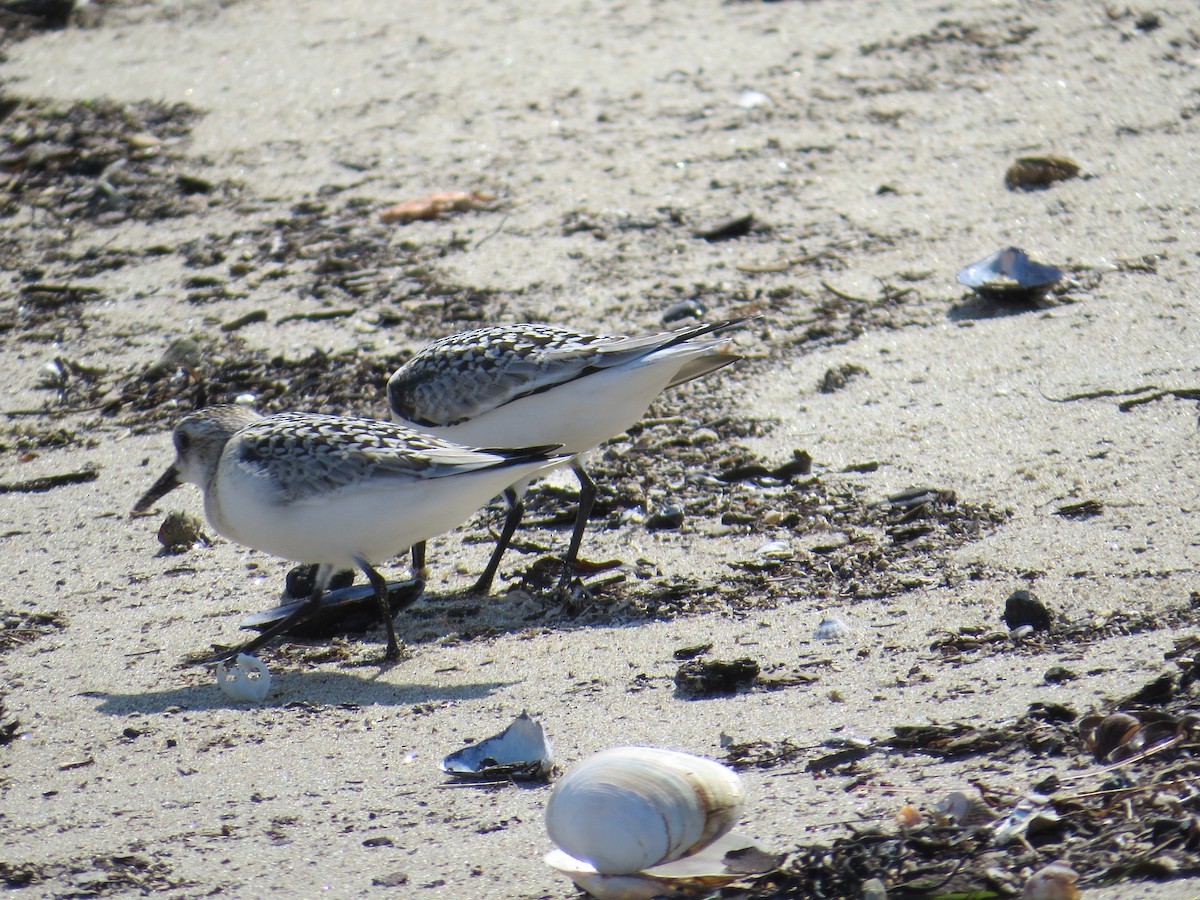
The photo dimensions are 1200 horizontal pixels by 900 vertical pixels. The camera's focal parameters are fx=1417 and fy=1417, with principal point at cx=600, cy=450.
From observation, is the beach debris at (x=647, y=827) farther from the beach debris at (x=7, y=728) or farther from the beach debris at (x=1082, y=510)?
the beach debris at (x=1082, y=510)

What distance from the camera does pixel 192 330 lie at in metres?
6.54

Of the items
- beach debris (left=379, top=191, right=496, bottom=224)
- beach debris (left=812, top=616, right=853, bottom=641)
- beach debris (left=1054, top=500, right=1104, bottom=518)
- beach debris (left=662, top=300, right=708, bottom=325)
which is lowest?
beach debris (left=812, top=616, right=853, bottom=641)

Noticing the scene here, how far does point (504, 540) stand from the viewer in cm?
498

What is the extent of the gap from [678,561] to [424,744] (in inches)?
53.2

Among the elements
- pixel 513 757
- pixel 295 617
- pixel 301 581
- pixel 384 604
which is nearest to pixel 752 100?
pixel 301 581

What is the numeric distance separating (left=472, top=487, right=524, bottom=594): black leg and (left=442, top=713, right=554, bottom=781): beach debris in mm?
1375

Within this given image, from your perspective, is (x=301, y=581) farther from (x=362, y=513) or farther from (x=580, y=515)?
(x=580, y=515)

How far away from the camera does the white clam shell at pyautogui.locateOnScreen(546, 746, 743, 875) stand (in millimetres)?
2723

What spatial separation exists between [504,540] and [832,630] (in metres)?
1.39

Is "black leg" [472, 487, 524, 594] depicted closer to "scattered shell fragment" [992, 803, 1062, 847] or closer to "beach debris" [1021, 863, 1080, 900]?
"scattered shell fragment" [992, 803, 1062, 847]

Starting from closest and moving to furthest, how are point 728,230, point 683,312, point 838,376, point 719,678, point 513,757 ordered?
point 513,757, point 719,678, point 838,376, point 683,312, point 728,230

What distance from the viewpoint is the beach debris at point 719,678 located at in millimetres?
3766

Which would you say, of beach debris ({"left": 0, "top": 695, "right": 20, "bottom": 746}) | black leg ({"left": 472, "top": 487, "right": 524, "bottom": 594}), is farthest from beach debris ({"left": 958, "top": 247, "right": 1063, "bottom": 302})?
beach debris ({"left": 0, "top": 695, "right": 20, "bottom": 746})

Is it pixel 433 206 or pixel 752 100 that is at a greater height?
pixel 752 100
